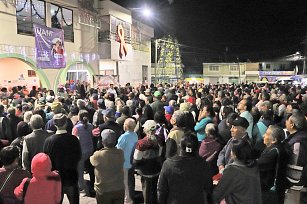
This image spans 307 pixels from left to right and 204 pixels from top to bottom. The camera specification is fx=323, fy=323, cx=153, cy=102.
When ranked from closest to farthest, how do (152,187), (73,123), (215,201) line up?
(215,201) < (152,187) < (73,123)

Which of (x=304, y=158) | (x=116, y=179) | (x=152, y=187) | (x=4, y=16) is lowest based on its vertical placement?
(x=152, y=187)

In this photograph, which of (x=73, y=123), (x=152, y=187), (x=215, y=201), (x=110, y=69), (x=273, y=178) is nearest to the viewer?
(x=215, y=201)

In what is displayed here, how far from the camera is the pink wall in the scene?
19.4 metres

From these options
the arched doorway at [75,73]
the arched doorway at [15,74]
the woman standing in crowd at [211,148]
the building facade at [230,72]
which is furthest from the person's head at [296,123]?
the building facade at [230,72]

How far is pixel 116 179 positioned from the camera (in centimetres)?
431

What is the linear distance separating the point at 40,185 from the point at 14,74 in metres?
18.3

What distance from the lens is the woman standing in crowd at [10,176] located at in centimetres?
Answer: 346

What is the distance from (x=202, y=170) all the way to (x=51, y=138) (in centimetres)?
223

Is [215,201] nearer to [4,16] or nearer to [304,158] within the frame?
[304,158]

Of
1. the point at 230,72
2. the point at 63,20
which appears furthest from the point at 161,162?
the point at 230,72

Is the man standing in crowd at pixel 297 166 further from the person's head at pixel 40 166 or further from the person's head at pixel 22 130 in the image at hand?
the person's head at pixel 22 130

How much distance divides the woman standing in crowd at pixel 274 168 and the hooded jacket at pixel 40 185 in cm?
249

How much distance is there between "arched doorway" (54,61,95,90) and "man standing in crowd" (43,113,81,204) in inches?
581

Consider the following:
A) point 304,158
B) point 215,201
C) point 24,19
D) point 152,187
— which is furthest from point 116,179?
point 24,19
